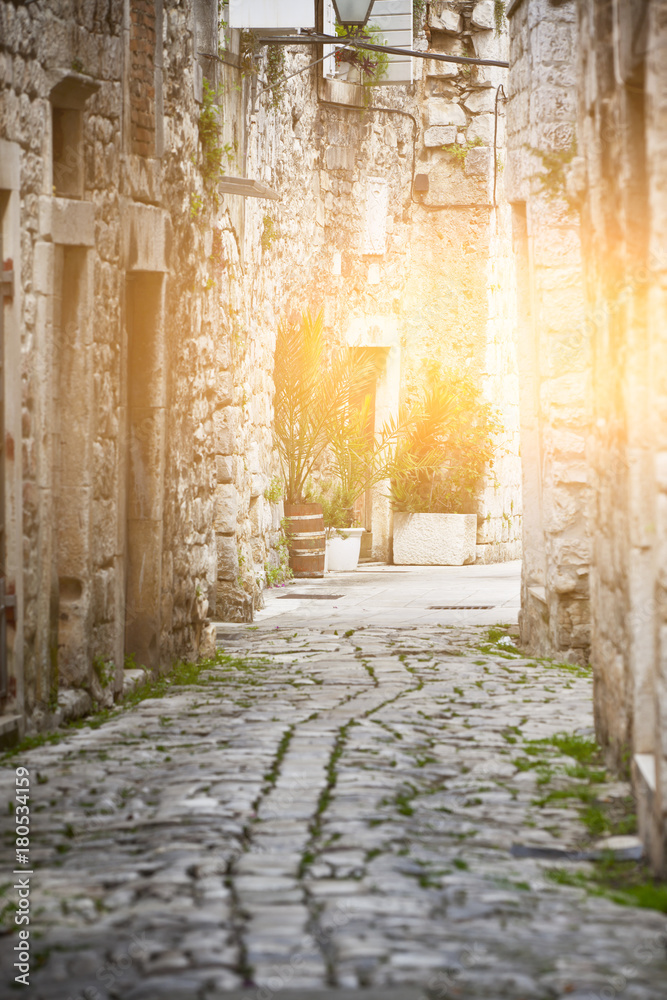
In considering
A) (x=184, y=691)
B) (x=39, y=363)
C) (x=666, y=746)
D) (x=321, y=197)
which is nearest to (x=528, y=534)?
(x=184, y=691)

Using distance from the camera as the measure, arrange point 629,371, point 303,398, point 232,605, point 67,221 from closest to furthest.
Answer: point 629,371 < point 67,221 < point 232,605 < point 303,398

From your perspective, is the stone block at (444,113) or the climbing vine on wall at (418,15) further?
the stone block at (444,113)

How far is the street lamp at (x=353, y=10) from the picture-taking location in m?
11.1

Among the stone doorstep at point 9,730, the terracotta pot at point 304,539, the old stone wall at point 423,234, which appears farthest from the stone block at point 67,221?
the old stone wall at point 423,234

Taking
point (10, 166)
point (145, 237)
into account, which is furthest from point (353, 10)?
point (10, 166)

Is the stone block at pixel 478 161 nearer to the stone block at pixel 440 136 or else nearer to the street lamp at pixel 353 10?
the stone block at pixel 440 136

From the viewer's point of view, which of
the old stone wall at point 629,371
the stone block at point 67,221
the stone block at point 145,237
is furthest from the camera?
the stone block at point 145,237

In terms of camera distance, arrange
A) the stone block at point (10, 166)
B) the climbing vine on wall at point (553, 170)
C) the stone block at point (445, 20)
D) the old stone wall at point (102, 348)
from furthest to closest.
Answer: the stone block at point (445, 20)
the climbing vine on wall at point (553, 170)
the old stone wall at point (102, 348)
the stone block at point (10, 166)

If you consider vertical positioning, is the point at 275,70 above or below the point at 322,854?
above

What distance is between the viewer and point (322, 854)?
3629 mm

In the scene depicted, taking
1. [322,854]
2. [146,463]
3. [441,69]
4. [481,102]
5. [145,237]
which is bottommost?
[322,854]

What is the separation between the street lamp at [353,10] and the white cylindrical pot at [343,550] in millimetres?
5237

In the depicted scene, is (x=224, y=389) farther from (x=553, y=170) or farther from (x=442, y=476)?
(x=442, y=476)

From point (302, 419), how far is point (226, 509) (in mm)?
3184
